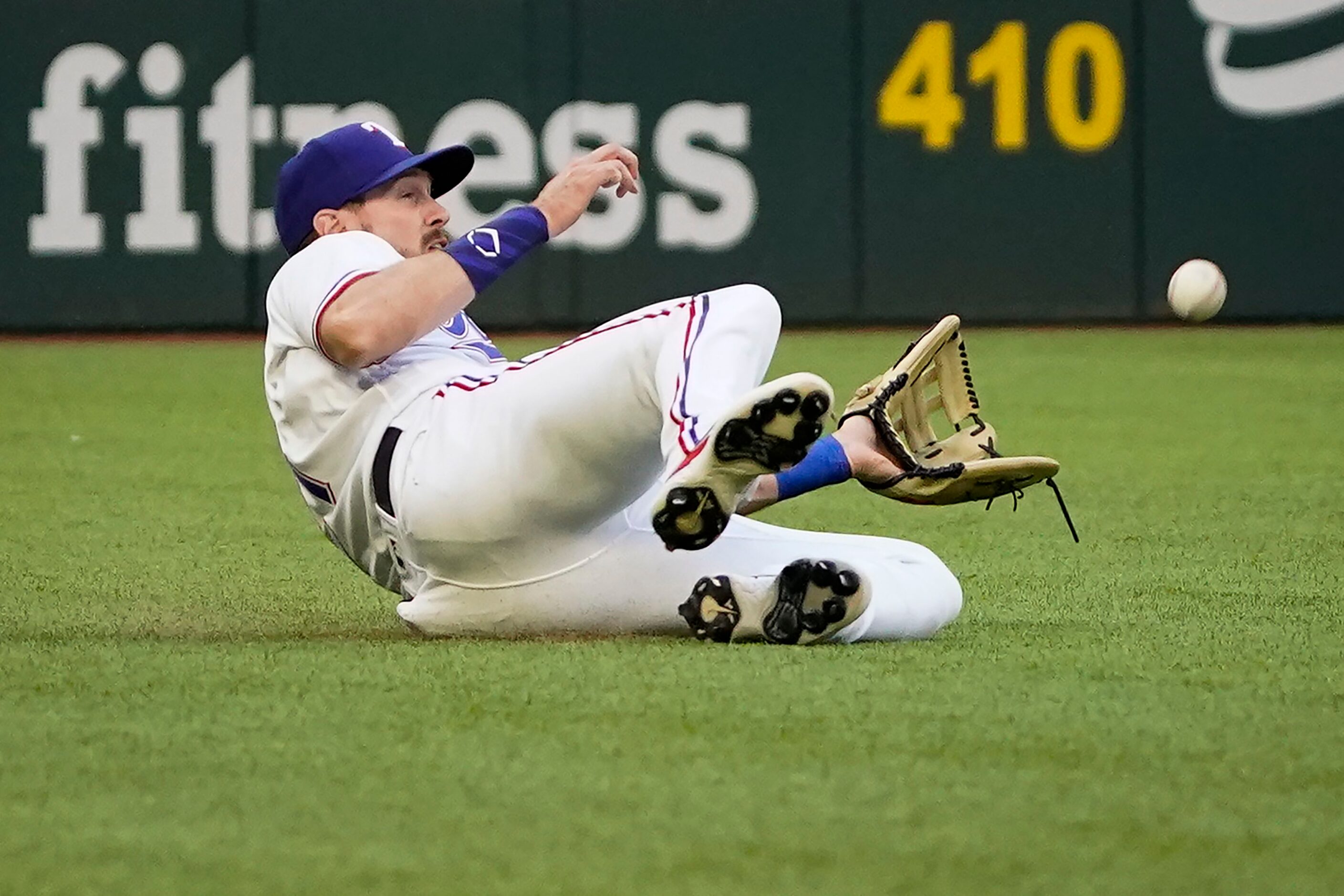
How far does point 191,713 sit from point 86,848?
0.71 metres

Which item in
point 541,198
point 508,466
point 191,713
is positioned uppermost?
point 541,198

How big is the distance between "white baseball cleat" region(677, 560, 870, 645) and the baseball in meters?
7.52

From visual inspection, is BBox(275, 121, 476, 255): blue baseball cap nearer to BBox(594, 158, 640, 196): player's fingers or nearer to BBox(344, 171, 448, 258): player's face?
BBox(344, 171, 448, 258): player's face

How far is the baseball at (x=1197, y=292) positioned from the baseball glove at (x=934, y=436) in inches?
273

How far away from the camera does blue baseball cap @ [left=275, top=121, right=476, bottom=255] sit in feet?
12.4

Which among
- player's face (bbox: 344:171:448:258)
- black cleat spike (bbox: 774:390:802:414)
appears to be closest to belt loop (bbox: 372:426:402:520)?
player's face (bbox: 344:171:448:258)

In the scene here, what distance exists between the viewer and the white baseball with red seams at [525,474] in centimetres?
327

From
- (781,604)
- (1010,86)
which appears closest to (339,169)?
(781,604)

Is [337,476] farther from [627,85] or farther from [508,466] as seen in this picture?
[627,85]

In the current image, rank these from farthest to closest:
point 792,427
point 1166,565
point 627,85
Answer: point 627,85, point 1166,565, point 792,427

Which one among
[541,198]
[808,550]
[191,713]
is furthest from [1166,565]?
[191,713]

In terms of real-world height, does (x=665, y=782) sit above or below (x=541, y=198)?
below

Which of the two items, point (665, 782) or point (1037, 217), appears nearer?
point (665, 782)

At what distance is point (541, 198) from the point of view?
363 centimetres
